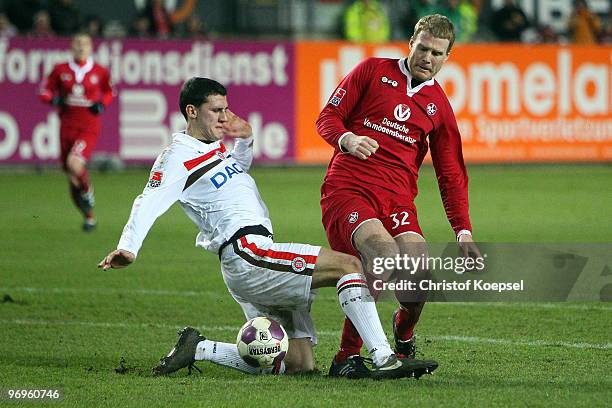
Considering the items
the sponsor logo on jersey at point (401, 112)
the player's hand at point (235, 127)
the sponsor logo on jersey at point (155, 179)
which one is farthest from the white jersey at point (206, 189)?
the sponsor logo on jersey at point (401, 112)

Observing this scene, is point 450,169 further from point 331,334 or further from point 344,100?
point 331,334

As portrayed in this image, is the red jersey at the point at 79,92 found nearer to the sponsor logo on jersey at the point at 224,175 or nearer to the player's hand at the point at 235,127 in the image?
the player's hand at the point at 235,127

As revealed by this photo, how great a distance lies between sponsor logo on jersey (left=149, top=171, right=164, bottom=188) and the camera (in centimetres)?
638

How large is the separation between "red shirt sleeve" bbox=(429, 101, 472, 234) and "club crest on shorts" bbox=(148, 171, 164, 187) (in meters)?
1.60

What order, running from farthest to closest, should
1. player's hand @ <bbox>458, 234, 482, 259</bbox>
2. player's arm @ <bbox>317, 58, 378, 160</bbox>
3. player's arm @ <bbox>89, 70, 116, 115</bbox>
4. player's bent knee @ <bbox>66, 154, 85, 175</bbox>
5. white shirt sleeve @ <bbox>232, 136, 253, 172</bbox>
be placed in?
player's arm @ <bbox>89, 70, 116, 115</bbox> → player's bent knee @ <bbox>66, 154, 85, 175</bbox> → white shirt sleeve @ <bbox>232, 136, 253, 172</bbox> → player's hand @ <bbox>458, 234, 482, 259</bbox> → player's arm @ <bbox>317, 58, 378, 160</bbox>

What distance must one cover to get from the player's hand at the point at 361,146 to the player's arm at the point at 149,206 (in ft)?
2.86

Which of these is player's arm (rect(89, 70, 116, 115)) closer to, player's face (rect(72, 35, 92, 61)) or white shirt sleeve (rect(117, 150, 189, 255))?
player's face (rect(72, 35, 92, 61))

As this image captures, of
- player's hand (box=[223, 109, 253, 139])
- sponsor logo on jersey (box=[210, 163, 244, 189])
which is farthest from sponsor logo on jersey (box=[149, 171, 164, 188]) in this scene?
player's hand (box=[223, 109, 253, 139])

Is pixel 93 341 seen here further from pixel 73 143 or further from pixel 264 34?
pixel 264 34

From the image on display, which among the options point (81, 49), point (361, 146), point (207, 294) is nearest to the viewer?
point (361, 146)

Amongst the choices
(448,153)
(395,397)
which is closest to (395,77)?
(448,153)

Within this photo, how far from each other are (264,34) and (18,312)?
13.2 meters

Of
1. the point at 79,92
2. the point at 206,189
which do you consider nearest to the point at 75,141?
the point at 79,92

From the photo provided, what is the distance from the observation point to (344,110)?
690 centimetres
